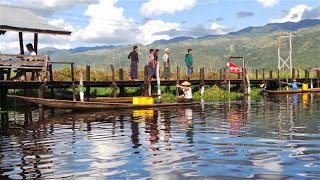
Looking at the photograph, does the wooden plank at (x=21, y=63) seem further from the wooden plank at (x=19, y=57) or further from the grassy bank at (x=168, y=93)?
the grassy bank at (x=168, y=93)

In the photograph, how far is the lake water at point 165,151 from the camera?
656 cm

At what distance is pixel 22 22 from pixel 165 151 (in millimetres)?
14940

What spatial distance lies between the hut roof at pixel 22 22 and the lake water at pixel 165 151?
26.2ft

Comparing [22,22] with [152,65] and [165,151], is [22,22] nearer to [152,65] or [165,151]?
[152,65]

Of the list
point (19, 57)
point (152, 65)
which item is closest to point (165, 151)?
point (19, 57)

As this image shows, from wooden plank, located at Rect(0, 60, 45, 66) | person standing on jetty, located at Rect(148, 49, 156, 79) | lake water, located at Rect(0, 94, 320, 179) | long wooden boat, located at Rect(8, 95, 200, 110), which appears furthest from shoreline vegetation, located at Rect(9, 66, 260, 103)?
lake water, located at Rect(0, 94, 320, 179)

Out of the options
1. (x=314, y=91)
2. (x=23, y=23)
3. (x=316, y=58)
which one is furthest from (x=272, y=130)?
(x=316, y=58)

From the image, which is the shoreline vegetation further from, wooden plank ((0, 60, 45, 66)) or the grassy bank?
wooden plank ((0, 60, 45, 66))

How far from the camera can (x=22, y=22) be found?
21.0 m

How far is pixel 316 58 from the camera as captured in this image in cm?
13288

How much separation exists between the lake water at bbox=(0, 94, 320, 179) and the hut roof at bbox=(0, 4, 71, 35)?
7.98 metres

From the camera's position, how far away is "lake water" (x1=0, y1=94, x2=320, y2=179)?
6559 millimetres

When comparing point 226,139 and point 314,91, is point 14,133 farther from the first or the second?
point 314,91

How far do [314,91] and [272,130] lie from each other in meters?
28.6
